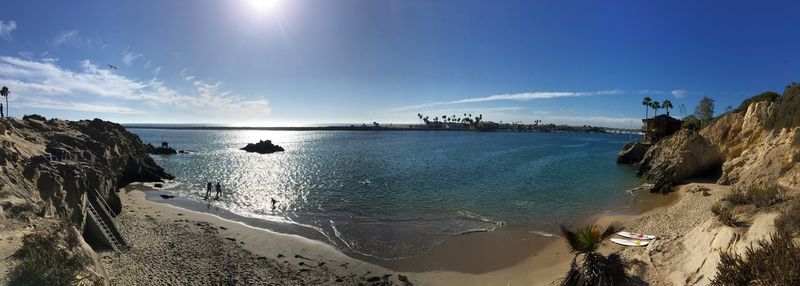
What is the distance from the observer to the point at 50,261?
1020 cm

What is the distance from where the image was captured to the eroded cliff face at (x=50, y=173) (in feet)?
44.0

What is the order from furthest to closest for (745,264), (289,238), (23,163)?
(289,238) < (23,163) < (745,264)

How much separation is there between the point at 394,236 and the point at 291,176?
29.8 meters

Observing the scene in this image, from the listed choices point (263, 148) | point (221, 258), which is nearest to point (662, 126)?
point (221, 258)

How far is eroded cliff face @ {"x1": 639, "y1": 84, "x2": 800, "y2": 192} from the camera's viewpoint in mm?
22172

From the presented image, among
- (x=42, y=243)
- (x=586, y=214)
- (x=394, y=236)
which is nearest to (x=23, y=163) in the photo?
(x=42, y=243)

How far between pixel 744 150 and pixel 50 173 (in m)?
47.0

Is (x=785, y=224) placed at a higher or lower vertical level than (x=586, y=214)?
higher

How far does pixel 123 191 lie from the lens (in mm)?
36656

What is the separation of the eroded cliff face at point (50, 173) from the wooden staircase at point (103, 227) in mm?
562

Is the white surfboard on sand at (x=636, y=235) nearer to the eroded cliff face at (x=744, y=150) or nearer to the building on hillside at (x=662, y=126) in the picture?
the eroded cliff face at (x=744, y=150)

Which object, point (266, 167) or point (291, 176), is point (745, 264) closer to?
point (291, 176)

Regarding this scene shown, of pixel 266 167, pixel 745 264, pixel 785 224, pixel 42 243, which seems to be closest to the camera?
pixel 745 264

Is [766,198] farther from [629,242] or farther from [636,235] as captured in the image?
[636,235]
